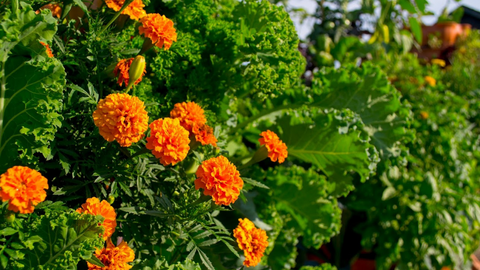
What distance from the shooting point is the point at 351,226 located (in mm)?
2607

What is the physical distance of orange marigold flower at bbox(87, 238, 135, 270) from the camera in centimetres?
97

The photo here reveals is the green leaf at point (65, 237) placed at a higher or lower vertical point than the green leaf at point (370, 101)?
higher

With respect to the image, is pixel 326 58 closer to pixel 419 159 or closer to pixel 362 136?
pixel 419 159

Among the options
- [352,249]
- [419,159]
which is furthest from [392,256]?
[419,159]

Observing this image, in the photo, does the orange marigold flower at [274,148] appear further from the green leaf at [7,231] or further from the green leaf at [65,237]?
the green leaf at [7,231]

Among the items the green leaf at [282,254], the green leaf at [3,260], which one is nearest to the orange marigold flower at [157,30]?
the green leaf at [3,260]

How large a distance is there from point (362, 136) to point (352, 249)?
113 centimetres

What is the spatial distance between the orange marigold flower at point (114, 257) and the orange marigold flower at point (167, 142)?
21 cm

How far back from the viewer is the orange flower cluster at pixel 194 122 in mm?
1136

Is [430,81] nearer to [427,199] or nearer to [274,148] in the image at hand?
[427,199]

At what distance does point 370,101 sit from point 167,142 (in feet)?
3.59

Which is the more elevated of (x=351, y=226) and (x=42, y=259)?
(x=42, y=259)

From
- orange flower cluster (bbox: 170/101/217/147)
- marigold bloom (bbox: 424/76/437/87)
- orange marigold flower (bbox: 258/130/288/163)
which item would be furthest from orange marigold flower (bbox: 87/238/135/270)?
marigold bloom (bbox: 424/76/437/87)

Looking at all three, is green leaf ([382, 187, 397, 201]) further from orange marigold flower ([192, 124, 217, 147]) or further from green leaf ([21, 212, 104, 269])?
green leaf ([21, 212, 104, 269])
